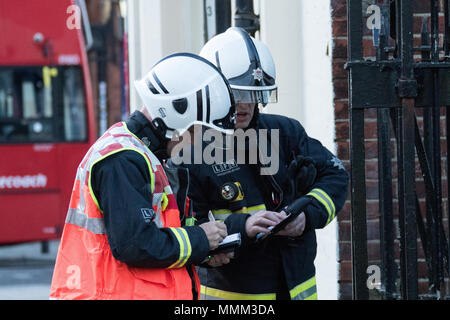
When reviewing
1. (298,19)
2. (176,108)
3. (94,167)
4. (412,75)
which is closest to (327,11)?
(298,19)

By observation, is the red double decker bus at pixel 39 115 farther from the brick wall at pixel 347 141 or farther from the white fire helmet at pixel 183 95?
the white fire helmet at pixel 183 95

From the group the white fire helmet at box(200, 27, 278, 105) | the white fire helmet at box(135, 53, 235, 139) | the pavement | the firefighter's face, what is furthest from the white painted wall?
the pavement

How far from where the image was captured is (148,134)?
2891mm

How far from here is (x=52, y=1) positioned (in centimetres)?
1165

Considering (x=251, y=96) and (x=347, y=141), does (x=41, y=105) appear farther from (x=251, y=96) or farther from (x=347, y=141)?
(x=251, y=96)

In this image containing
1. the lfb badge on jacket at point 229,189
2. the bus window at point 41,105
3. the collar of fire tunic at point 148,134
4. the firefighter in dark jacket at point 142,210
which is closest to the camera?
the firefighter in dark jacket at point 142,210

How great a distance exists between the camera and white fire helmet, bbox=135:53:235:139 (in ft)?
9.50

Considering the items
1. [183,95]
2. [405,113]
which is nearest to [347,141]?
[405,113]

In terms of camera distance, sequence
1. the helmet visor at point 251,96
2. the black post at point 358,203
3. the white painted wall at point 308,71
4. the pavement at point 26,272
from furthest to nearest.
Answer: the pavement at point 26,272, the white painted wall at point 308,71, the helmet visor at point 251,96, the black post at point 358,203

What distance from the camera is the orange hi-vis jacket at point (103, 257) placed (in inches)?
106

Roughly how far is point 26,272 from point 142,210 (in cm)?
859

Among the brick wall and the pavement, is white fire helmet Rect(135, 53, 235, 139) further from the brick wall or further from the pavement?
the pavement

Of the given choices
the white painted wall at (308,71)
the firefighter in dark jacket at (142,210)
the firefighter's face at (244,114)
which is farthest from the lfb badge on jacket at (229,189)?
the white painted wall at (308,71)

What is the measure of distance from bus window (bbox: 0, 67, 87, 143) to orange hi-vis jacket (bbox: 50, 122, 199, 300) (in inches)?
344
